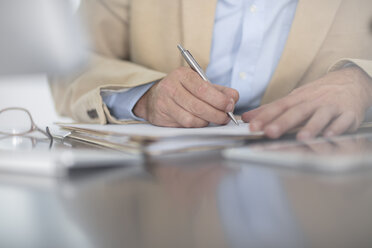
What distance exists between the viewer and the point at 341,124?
0.50m

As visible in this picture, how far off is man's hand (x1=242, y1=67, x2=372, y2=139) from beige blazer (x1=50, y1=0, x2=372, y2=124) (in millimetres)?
191

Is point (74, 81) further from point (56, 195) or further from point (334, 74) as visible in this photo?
point (56, 195)

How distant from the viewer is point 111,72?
84cm

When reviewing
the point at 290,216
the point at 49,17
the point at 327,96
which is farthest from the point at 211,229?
the point at 49,17

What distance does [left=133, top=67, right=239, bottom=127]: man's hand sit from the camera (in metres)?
0.58

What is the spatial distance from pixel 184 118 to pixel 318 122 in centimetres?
20

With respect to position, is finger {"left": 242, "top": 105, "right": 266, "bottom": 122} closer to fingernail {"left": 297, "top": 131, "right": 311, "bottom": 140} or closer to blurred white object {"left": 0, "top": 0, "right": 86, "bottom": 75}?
fingernail {"left": 297, "top": 131, "right": 311, "bottom": 140}

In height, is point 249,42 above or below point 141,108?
above

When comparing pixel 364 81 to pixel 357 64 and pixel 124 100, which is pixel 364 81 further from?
pixel 124 100

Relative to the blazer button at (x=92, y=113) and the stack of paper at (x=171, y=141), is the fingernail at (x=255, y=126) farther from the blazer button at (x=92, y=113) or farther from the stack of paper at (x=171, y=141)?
the blazer button at (x=92, y=113)

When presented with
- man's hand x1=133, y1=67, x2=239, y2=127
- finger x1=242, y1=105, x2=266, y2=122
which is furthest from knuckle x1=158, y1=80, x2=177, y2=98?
finger x1=242, y1=105, x2=266, y2=122

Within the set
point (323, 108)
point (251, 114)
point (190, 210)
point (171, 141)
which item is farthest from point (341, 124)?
point (190, 210)

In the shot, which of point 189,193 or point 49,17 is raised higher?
point 49,17

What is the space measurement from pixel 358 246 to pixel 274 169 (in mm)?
150
